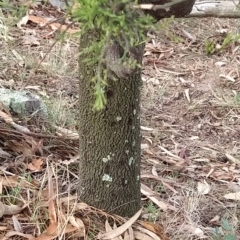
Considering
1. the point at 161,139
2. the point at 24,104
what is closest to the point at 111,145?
the point at 24,104

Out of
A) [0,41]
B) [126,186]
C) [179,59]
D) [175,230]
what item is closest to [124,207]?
[126,186]

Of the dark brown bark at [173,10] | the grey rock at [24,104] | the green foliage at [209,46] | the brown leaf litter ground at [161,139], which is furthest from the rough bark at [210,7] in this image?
the green foliage at [209,46]

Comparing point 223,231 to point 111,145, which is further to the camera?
point 223,231

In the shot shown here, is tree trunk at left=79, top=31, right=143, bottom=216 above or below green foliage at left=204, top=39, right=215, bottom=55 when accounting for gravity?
above

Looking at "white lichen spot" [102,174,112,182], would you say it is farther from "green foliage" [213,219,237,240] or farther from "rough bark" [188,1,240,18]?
"rough bark" [188,1,240,18]

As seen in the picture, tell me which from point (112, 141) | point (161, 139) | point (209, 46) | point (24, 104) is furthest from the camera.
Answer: point (209, 46)

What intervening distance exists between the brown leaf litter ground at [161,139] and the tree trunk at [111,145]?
0.07 m

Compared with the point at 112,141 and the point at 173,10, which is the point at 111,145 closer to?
the point at 112,141

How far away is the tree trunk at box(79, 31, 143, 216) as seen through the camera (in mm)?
1756

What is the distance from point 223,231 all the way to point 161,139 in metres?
0.96

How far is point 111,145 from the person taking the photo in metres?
1.85

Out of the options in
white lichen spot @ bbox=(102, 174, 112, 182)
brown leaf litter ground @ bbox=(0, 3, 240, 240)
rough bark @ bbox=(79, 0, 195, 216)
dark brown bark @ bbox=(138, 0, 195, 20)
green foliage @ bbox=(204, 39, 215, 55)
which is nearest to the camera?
dark brown bark @ bbox=(138, 0, 195, 20)

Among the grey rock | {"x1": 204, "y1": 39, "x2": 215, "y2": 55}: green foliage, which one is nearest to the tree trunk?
the grey rock

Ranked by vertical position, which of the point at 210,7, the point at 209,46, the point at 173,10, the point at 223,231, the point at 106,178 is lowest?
the point at 223,231
